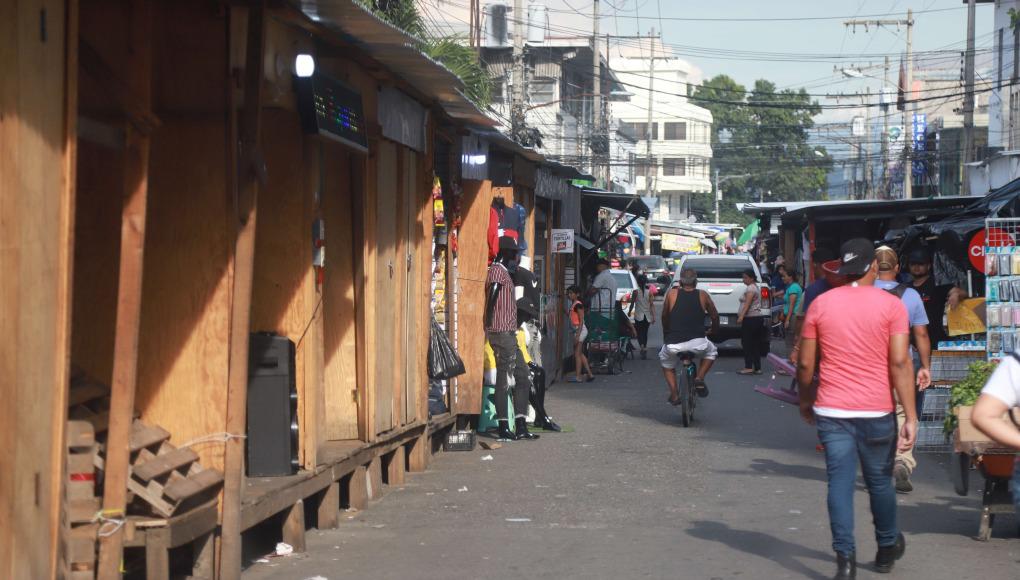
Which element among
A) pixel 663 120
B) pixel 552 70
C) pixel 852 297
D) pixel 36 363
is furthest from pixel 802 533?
pixel 663 120

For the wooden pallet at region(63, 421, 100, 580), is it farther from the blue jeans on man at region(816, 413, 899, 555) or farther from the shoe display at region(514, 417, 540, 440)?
the shoe display at region(514, 417, 540, 440)

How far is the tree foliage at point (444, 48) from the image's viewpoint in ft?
73.9

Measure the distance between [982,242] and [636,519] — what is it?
6094 mm

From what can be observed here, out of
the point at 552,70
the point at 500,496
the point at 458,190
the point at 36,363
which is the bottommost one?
the point at 500,496

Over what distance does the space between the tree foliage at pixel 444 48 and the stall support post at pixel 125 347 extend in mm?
16521

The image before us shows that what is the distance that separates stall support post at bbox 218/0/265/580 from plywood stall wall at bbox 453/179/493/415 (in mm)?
6579

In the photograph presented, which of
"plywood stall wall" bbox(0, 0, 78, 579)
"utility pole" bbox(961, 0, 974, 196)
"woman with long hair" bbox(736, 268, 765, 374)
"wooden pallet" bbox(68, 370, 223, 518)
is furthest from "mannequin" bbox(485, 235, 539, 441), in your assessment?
"utility pole" bbox(961, 0, 974, 196)

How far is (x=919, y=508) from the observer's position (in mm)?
9633

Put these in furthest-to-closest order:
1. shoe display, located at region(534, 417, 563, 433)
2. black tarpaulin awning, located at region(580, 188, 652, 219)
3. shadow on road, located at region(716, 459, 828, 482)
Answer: black tarpaulin awning, located at region(580, 188, 652, 219), shoe display, located at region(534, 417, 563, 433), shadow on road, located at region(716, 459, 828, 482)

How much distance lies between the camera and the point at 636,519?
925 cm

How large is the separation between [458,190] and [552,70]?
3616cm

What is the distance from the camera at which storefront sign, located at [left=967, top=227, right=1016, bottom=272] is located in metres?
10.3

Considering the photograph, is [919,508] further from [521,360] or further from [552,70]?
[552,70]

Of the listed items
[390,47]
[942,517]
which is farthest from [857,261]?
[390,47]
